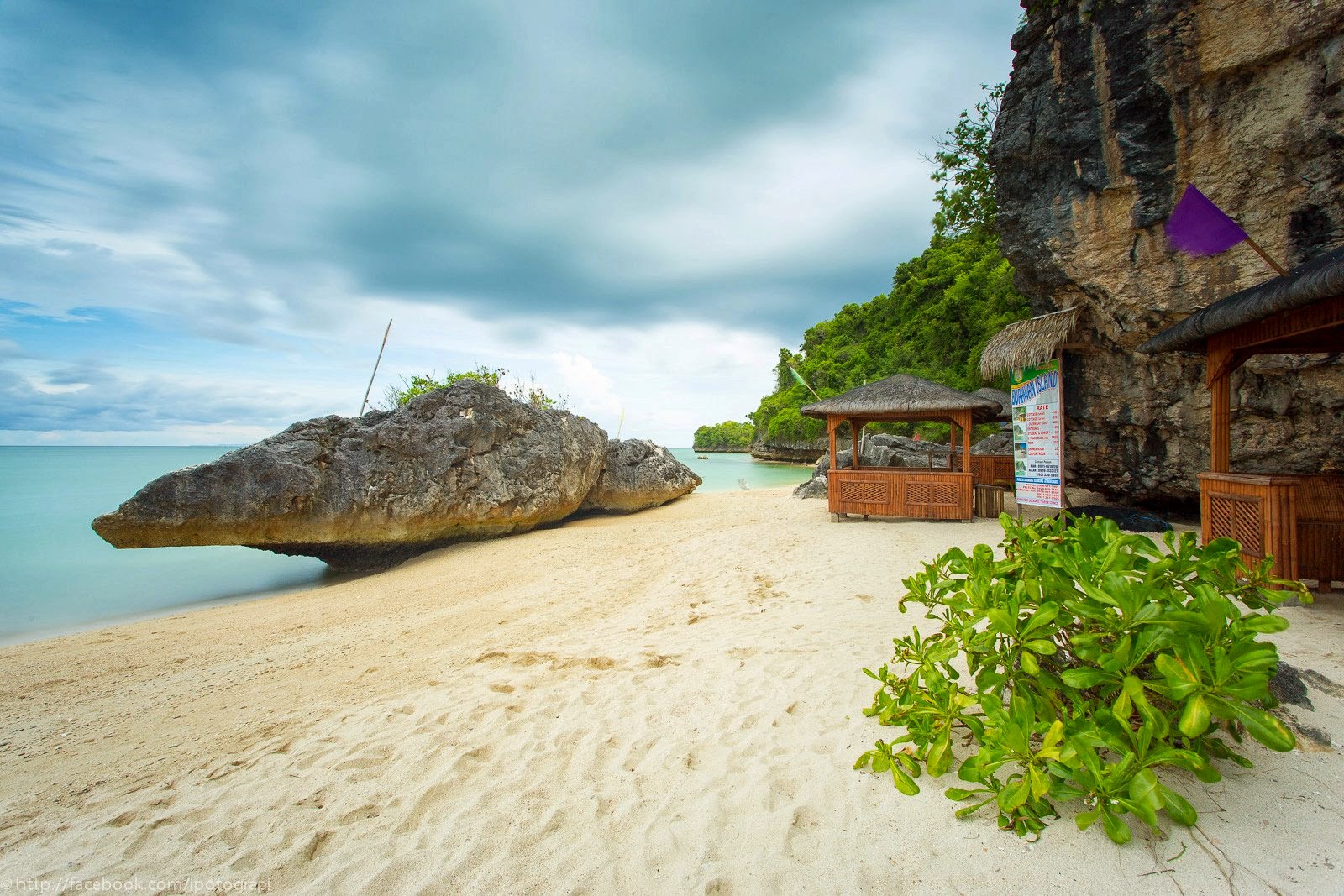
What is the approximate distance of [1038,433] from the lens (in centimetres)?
836

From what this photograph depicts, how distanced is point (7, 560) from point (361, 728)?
16.5m

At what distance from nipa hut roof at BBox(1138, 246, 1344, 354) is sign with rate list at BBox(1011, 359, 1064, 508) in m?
2.53

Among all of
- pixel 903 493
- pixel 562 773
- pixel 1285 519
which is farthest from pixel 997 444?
pixel 562 773

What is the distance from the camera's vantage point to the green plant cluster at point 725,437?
333 feet

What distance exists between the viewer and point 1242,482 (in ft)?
15.1

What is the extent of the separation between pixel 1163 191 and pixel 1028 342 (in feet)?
7.85

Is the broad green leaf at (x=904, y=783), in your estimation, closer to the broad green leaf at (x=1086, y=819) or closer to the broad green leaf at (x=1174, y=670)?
the broad green leaf at (x=1086, y=819)

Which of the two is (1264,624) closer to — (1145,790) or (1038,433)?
(1145,790)

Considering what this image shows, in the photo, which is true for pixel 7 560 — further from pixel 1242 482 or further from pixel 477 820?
pixel 1242 482

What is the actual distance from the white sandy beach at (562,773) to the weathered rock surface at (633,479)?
8583mm

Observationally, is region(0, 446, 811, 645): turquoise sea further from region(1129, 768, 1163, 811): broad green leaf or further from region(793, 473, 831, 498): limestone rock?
region(793, 473, 831, 498): limestone rock

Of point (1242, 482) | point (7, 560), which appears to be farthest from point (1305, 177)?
point (7, 560)

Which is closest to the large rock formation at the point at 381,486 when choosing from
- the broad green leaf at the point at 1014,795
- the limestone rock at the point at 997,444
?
the broad green leaf at the point at 1014,795

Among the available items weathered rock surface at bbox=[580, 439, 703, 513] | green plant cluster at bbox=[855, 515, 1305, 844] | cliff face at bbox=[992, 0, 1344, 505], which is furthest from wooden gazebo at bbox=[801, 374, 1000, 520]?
green plant cluster at bbox=[855, 515, 1305, 844]
